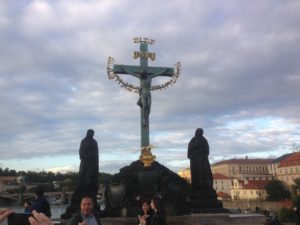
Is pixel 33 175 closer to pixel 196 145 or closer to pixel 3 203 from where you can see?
pixel 3 203

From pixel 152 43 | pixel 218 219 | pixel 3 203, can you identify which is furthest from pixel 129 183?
pixel 3 203

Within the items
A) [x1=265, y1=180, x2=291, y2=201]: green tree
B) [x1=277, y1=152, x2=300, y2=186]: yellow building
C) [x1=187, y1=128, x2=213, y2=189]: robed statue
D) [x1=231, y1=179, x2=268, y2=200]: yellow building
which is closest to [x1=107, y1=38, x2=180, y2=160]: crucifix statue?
[x1=187, y1=128, x2=213, y2=189]: robed statue

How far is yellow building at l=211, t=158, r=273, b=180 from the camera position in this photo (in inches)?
5423

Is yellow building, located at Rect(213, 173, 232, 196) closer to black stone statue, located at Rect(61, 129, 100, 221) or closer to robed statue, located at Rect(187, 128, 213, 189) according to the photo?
robed statue, located at Rect(187, 128, 213, 189)

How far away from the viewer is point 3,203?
95.8 metres

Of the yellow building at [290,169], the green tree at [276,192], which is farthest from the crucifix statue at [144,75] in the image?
the yellow building at [290,169]

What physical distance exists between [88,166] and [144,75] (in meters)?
7.67

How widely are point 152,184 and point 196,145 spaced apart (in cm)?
260

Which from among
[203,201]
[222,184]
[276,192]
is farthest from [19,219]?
[222,184]

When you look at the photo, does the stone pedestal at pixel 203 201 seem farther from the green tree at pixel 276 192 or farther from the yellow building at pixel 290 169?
the yellow building at pixel 290 169

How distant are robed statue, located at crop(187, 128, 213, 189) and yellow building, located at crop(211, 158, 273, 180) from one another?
12013cm

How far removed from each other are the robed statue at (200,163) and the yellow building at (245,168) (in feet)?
394

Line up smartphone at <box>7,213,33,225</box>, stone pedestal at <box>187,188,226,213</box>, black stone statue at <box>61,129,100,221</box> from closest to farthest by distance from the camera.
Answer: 1. smartphone at <box>7,213,33,225</box>
2. black stone statue at <box>61,129,100,221</box>
3. stone pedestal at <box>187,188,226,213</box>

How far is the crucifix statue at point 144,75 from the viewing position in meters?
23.0
